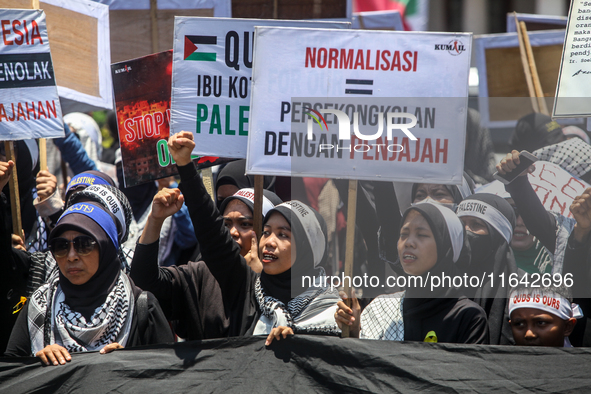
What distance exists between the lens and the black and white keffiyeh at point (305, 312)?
2.87 meters

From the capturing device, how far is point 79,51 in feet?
14.4

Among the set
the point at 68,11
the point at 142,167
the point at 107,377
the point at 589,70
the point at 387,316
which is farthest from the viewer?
the point at 68,11

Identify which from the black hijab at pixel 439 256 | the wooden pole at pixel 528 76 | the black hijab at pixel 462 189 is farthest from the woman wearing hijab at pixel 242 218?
the wooden pole at pixel 528 76

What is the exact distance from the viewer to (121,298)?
2949 mm

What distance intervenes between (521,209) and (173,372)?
1803 mm

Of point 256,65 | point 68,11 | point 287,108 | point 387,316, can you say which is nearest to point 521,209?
point 387,316

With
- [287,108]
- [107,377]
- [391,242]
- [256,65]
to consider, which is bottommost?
[107,377]

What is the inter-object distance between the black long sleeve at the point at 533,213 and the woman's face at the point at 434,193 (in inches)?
12.6

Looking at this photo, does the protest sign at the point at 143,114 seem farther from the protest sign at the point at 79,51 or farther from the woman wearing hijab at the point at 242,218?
the protest sign at the point at 79,51

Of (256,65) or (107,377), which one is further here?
(256,65)

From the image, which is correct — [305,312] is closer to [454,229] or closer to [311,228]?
[311,228]

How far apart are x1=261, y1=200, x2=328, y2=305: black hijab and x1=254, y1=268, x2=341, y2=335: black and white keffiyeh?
0.04m

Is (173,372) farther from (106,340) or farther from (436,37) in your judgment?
(436,37)

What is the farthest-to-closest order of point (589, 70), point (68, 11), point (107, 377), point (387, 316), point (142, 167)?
point (68, 11)
point (142, 167)
point (589, 70)
point (387, 316)
point (107, 377)
